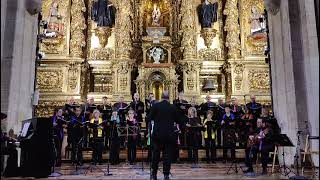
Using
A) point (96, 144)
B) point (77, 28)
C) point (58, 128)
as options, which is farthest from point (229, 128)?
point (77, 28)

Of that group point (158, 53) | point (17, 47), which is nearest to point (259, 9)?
point (158, 53)

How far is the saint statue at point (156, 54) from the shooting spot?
15.7 metres

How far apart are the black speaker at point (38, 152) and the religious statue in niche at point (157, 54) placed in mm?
8955

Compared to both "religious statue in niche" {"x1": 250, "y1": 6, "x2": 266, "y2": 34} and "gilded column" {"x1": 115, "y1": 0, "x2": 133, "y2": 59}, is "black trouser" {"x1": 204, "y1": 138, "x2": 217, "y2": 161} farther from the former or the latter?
"religious statue in niche" {"x1": 250, "y1": 6, "x2": 266, "y2": 34}

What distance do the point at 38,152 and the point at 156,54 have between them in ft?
30.8

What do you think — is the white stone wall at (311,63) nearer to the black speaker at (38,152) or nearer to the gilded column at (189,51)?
the black speaker at (38,152)

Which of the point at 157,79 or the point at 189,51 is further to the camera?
the point at 189,51

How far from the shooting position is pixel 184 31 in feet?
52.1

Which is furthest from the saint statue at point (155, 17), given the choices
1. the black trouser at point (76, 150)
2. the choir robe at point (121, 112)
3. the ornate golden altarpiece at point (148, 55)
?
the black trouser at point (76, 150)

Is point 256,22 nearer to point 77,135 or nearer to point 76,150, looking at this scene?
point 77,135

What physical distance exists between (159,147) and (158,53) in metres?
9.86

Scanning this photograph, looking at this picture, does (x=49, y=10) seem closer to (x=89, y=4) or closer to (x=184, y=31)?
(x=89, y=4)

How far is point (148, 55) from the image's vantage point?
1580 cm

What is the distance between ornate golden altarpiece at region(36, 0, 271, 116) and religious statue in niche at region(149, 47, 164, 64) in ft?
0.14
